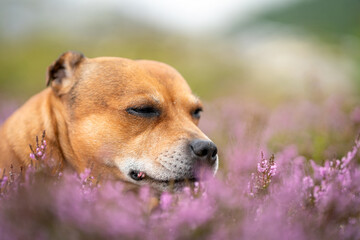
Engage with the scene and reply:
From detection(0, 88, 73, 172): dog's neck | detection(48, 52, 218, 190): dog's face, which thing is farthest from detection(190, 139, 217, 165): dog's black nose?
detection(0, 88, 73, 172): dog's neck

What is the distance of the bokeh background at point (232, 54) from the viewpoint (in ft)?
22.2

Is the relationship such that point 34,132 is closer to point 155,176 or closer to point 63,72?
point 63,72

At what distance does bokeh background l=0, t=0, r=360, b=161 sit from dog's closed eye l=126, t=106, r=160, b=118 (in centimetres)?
169

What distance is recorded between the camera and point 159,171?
10.7ft

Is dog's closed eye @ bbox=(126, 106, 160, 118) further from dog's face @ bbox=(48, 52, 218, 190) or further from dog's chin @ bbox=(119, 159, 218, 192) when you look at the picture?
dog's chin @ bbox=(119, 159, 218, 192)

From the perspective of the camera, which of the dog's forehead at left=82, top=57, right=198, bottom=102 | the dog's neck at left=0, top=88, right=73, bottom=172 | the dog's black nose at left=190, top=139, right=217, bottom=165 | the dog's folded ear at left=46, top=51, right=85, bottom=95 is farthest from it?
the dog's folded ear at left=46, top=51, right=85, bottom=95

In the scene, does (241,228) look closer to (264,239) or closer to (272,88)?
(264,239)

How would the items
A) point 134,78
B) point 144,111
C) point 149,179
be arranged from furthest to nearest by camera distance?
point 134,78 → point 144,111 → point 149,179

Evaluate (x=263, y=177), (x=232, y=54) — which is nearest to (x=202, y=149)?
(x=263, y=177)

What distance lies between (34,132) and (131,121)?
95 centimetres

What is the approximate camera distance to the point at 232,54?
19.1m

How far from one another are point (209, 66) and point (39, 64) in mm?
7208

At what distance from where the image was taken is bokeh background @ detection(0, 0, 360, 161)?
6.78 m

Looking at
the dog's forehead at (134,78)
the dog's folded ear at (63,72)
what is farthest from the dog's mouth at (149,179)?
the dog's folded ear at (63,72)
